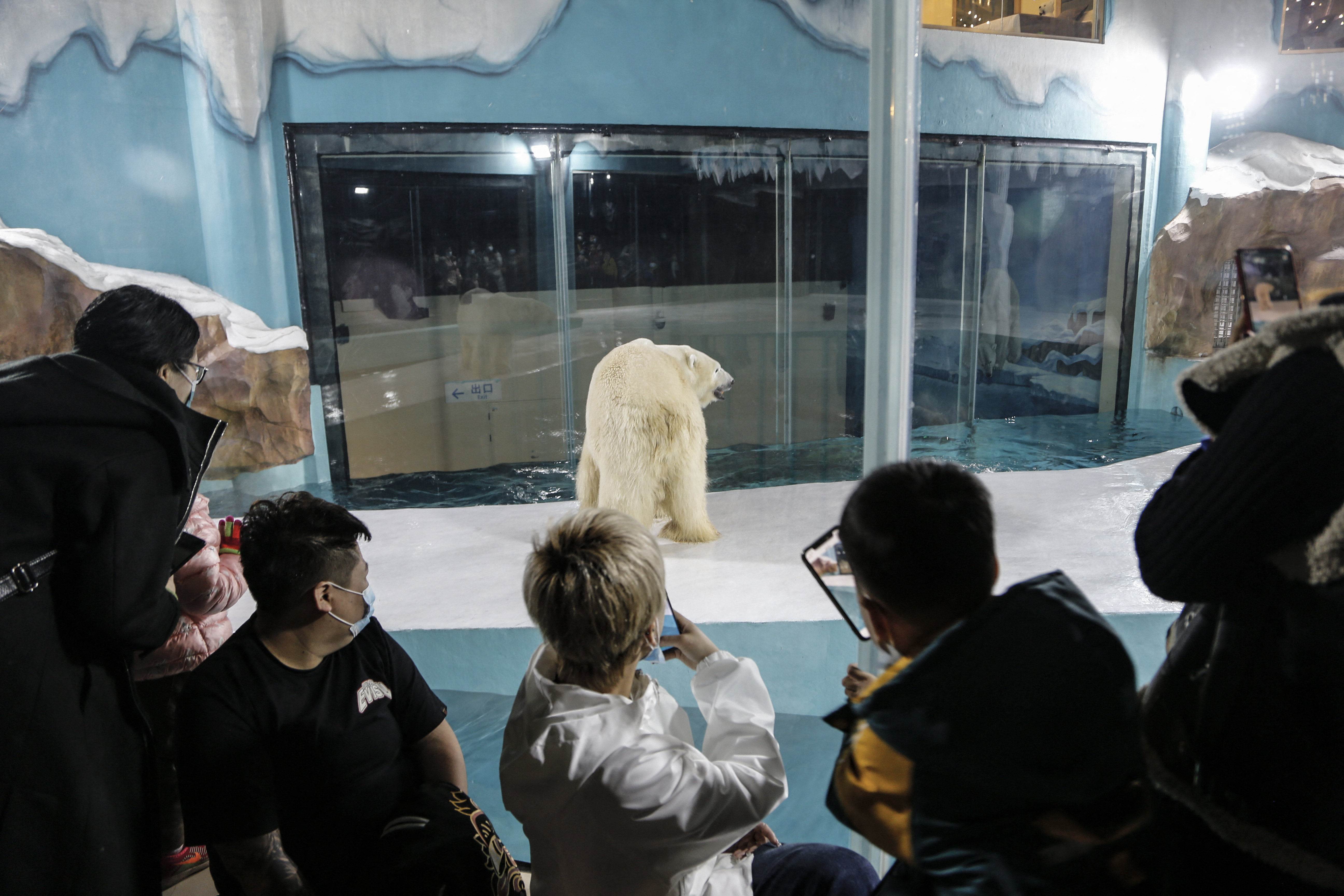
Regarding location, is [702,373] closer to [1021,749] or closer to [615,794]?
[615,794]

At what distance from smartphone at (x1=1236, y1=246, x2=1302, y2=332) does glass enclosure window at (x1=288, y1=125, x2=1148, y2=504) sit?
9.47 ft

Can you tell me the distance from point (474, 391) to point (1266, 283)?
3925 millimetres

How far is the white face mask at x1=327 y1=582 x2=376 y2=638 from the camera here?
4.00 ft

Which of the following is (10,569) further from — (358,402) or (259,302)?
(358,402)

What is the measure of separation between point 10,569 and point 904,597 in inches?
45.2

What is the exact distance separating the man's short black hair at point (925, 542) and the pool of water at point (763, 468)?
311cm

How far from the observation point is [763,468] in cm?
437

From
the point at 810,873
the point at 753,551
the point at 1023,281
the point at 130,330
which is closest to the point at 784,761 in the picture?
the point at 753,551

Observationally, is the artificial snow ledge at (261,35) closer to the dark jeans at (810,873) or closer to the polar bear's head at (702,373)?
the polar bear's head at (702,373)

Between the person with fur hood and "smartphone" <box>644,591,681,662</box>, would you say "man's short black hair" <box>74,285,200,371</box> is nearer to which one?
"smartphone" <box>644,591,681,662</box>

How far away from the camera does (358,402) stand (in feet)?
13.5

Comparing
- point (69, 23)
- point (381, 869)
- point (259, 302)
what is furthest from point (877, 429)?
point (69, 23)

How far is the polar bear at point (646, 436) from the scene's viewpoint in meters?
2.88

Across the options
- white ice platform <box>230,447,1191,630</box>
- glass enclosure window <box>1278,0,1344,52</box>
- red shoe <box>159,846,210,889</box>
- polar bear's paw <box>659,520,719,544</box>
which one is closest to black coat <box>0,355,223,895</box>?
red shoe <box>159,846,210,889</box>
